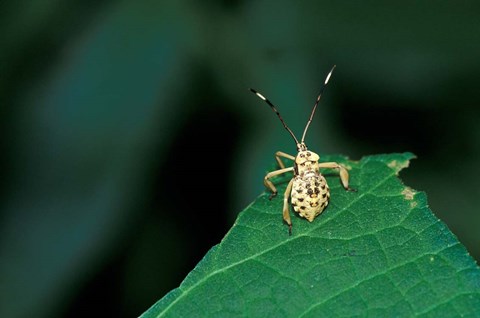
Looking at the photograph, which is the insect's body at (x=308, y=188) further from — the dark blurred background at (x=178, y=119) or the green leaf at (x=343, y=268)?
the dark blurred background at (x=178, y=119)

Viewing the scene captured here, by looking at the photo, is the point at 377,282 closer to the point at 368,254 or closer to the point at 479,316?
the point at 368,254

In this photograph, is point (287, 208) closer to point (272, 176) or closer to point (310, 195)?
point (310, 195)

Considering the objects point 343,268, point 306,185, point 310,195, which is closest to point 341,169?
point 306,185

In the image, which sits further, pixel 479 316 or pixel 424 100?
pixel 424 100

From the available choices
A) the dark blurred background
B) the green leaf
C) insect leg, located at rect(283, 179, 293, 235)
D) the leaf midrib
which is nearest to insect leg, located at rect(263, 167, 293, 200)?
insect leg, located at rect(283, 179, 293, 235)

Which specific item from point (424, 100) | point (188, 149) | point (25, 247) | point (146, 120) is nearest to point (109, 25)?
point (146, 120)

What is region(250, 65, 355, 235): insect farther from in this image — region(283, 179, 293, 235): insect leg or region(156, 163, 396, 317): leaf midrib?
region(156, 163, 396, 317): leaf midrib

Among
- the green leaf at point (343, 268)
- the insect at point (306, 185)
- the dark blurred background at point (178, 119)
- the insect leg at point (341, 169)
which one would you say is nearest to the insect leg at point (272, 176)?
the insect at point (306, 185)

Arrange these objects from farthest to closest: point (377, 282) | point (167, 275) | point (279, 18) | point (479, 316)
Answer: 1. point (279, 18)
2. point (167, 275)
3. point (377, 282)
4. point (479, 316)
